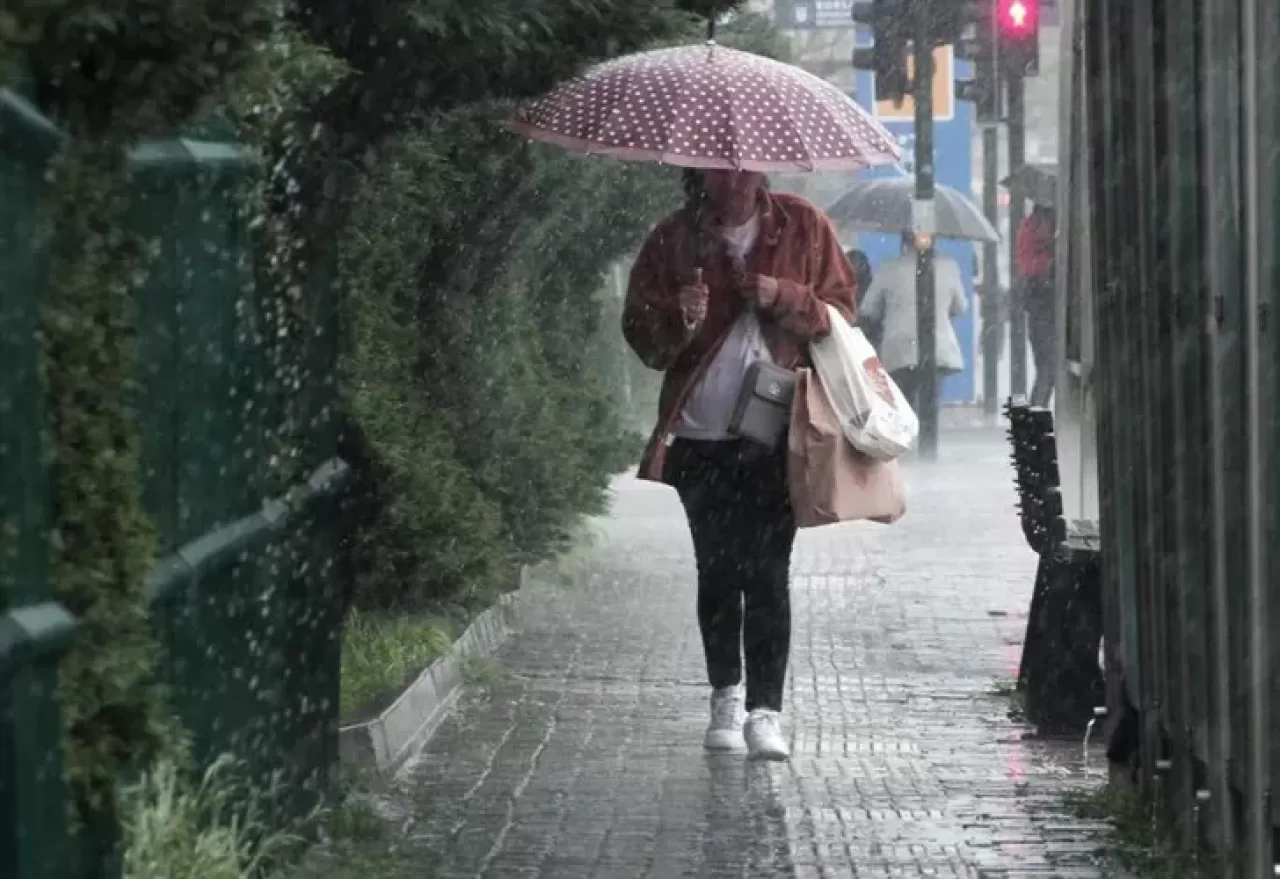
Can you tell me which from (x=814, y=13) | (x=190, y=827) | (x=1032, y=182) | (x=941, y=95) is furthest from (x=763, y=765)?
(x=814, y=13)

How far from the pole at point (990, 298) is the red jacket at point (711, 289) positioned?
22409mm

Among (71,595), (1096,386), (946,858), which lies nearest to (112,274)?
(71,595)

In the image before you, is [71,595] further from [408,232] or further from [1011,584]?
[1011,584]

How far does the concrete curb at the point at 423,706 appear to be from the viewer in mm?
8344

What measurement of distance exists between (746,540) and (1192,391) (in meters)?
2.60

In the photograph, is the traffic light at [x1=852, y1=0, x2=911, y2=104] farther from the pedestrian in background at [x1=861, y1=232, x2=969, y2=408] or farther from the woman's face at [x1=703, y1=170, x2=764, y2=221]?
the woman's face at [x1=703, y1=170, x2=764, y2=221]

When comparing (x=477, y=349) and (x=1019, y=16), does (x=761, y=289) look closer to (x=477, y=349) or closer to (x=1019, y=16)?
(x=477, y=349)

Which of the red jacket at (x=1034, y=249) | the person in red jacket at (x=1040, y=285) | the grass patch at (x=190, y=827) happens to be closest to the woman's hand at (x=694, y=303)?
the grass patch at (x=190, y=827)

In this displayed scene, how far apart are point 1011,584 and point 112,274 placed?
10.0m

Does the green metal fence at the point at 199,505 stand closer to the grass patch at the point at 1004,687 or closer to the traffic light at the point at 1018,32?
the grass patch at the point at 1004,687

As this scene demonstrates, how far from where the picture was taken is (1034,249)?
2469 cm

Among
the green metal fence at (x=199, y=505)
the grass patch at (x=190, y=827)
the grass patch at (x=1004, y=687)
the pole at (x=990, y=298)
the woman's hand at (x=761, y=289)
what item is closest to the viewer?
the green metal fence at (x=199, y=505)

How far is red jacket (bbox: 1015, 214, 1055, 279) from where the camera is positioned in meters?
24.5

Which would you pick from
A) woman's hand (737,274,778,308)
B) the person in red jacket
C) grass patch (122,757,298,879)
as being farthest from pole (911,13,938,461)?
grass patch (122,757,298,879)
